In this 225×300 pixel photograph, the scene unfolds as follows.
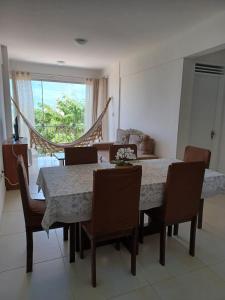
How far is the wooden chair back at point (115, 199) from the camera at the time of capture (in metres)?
1.33

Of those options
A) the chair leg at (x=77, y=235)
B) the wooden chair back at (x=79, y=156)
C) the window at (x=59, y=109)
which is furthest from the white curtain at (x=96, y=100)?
the chair leg at (x=77, y=235)

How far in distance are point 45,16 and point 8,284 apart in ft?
8.65

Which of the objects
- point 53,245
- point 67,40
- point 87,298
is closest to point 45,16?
point 67,40

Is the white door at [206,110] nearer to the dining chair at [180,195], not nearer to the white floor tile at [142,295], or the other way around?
the dining chair at [180,195]

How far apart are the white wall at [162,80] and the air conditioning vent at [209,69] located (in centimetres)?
35

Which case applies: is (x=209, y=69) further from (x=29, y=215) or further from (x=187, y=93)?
(x=29, y=215)

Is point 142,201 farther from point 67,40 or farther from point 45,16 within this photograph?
point 67,40

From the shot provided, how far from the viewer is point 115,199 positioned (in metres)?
1.40

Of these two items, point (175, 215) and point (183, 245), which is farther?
point (183, 245)

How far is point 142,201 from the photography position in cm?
161

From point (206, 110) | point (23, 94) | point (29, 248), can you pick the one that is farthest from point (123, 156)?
point (23, 94)

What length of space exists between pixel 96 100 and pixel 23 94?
1794mm

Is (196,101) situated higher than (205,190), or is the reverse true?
(196,101)

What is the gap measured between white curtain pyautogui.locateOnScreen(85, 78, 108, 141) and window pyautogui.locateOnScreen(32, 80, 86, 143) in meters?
0.18
